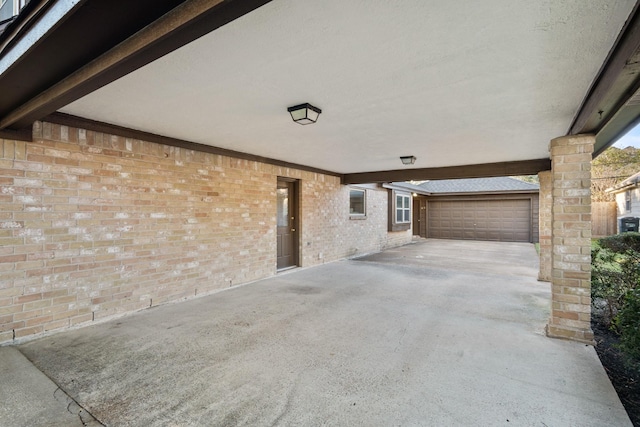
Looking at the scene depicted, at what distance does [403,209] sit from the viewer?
13.3m

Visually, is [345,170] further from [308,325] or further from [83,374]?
[83,374]

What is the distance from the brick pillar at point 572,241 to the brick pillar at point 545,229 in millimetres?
3087

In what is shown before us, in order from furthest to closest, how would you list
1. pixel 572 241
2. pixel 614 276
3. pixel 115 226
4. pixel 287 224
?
pixel 287 224
pixel 115 226
pixel 614 276
pixel 572 241

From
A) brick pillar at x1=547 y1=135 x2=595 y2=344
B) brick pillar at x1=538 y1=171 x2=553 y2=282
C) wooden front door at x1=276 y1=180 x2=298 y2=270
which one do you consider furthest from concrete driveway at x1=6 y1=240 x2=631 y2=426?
wooden front door at x1=276 y1=180 x2=298 y2=270

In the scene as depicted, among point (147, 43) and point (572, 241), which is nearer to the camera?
point (147, 43)

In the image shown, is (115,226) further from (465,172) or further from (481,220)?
(481,220)

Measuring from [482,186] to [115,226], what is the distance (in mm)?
14886

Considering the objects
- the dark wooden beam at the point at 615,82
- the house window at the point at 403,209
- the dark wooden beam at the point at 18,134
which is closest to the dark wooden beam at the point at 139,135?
the dark wooden beam at the point at 18,134

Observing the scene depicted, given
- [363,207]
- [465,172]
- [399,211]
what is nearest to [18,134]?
[465,172]

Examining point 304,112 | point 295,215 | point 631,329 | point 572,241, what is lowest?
point 631,329

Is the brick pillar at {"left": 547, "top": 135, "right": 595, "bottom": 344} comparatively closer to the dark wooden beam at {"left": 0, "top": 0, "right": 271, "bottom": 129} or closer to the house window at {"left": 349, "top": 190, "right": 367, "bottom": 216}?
the dark wooden beam at {"left": 0, "top": 0, "right": 271, "bottom": 129}

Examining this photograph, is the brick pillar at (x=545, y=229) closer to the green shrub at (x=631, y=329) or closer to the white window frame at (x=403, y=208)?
the green shrub at (x=631, y=329)

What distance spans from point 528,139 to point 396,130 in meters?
2.19

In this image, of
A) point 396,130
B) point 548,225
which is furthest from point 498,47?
point 548,225
